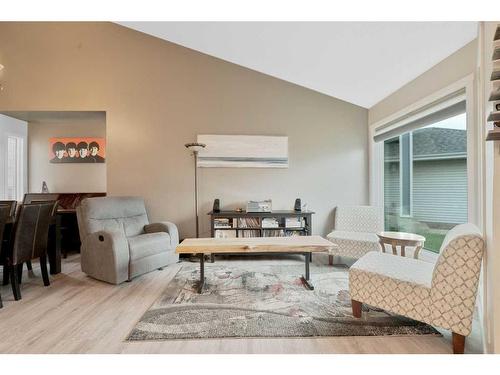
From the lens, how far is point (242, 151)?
372cm

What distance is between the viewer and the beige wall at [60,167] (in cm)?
410

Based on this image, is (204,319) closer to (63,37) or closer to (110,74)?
(110,74)

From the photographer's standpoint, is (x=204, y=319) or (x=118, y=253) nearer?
(x=204, y=319)

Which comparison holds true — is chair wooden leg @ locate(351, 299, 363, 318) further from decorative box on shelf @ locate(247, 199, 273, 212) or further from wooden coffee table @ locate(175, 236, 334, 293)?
decorative box on shelf @ locate(247, 199, 273, 212)

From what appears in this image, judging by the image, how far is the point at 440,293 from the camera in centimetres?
150

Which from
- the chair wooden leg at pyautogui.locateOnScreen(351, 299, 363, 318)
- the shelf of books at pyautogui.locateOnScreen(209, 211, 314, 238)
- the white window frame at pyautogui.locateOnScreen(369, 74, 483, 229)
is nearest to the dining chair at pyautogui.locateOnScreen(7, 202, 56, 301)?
the shelf of books at pyautogui.locateOnScreen(209, 211, 314, 238)

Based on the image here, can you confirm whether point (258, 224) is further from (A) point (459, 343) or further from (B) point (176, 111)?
(A) point (459, 343)

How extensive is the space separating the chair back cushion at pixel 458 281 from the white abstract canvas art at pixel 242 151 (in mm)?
2556

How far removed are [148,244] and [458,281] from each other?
2.84 metres

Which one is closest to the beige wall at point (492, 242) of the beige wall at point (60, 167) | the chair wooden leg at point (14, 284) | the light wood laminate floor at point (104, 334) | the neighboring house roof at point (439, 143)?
the light wood laminate floor at point (104, 334)

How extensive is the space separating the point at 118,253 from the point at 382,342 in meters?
2.51

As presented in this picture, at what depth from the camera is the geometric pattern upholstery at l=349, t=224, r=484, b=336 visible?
1.42 m

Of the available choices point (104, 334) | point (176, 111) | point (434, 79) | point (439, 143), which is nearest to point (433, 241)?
point (439, 143)
